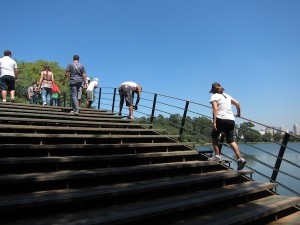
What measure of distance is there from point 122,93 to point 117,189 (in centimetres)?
649

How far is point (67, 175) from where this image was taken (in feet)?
14.2

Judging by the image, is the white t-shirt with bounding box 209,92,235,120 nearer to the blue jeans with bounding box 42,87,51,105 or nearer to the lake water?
the lake water

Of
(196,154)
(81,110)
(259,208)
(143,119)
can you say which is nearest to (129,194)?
(259,208)

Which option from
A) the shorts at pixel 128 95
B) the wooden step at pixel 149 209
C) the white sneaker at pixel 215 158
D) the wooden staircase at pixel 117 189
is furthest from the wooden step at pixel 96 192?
the shorts at pixel 128 95

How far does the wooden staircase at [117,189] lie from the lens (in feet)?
11.9

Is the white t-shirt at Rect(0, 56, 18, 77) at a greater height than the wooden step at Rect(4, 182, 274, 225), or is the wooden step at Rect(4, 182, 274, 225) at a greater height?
the white t-shirt at Rect(0, 56, 18, 77)

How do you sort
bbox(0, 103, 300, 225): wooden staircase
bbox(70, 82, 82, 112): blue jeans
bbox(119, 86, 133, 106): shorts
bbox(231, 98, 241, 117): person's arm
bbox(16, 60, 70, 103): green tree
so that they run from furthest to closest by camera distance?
bbox(16, 60, 70, 103): green tree < bbox(119, 86, 133, 106): shorts < bbox(70, 82, 82, 112): blue jeans < bbox(231, 98, 241, 117): person's arm < bbox(0, 103, 300, 225): wooden staircase

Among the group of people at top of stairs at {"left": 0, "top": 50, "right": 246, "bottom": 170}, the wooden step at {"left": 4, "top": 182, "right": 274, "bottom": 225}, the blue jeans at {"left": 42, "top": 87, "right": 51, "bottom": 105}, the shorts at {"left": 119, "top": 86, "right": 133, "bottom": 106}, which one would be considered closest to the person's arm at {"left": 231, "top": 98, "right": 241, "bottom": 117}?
the group of people at top of stairs at {"left": 0, "top": 50, "right": 246, "bottom": 170}

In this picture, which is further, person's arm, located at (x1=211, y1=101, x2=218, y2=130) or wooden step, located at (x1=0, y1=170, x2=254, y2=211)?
person's arm, located at (x1=211, y1=101, x2=218, y2=130)

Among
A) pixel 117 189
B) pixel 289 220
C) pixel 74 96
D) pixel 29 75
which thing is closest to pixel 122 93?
pixel 74 96

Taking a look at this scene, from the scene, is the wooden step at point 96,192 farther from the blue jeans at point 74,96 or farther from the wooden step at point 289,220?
the blue jeans at point 74,96

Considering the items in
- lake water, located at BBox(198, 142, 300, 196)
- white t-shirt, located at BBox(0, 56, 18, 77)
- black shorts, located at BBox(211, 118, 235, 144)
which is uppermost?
white t-shirt, located at BBox(0, 56, 18, 77)

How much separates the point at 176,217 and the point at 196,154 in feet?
9.43

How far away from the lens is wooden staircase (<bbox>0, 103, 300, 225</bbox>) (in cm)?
362
